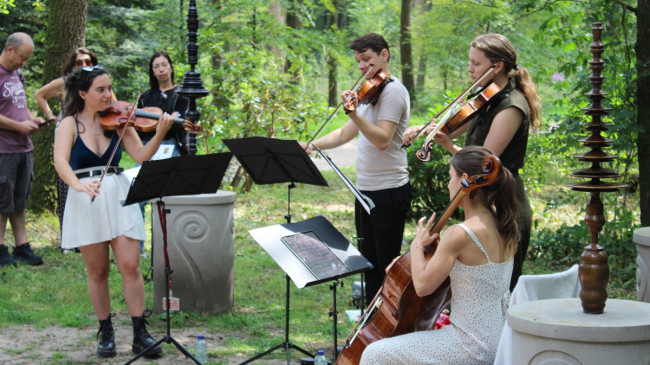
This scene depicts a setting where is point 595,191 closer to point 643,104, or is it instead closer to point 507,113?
point 507,113

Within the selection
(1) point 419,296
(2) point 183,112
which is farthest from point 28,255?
(1) point 419,296

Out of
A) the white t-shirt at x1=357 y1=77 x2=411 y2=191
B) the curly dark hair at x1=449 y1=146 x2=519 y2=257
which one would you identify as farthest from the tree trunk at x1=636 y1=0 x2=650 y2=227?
the curly dark hair at x1=449 y1=146 x2=519 y2=257

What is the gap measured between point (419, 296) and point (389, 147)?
1.59 m

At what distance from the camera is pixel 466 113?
396cm

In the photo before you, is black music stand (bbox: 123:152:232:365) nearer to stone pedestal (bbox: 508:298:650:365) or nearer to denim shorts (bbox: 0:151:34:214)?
stone pedestal (bbox: 508:298:650:365)

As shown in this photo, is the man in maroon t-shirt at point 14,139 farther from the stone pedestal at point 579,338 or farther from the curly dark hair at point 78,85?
the stone pedestal at point 579,338

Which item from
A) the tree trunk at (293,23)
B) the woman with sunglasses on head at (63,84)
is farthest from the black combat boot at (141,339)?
the tree trunk at (293,23)

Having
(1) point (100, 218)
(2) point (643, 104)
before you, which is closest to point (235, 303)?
(1) point (100, 218)

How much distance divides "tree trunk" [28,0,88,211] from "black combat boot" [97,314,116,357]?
159 inches

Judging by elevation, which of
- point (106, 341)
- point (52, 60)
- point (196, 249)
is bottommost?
point (106, 341)

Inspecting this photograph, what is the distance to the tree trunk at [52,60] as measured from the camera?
28.0ft

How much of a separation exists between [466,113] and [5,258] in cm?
505

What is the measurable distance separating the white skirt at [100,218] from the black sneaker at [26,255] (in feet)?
9.05

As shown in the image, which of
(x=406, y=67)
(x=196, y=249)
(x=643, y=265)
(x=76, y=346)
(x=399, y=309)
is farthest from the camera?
(x=406, y=67)
